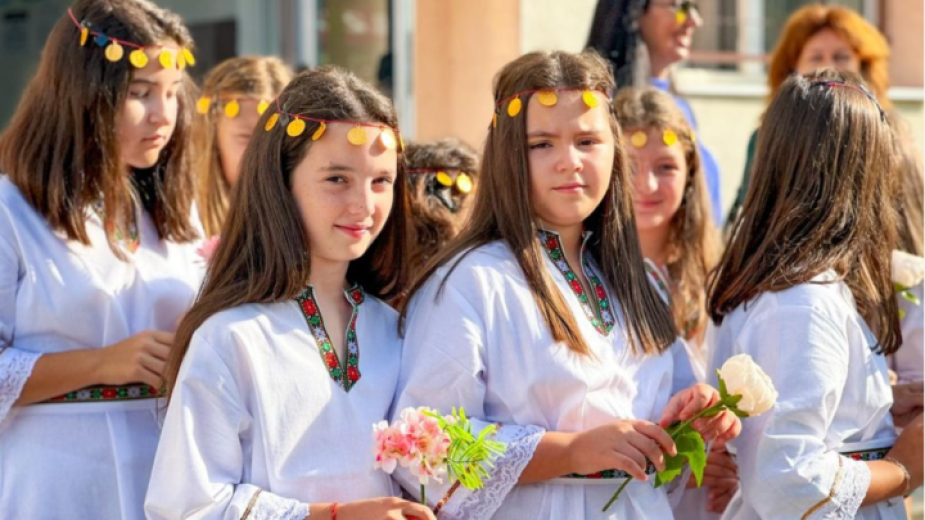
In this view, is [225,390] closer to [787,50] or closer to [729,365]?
[729,365]

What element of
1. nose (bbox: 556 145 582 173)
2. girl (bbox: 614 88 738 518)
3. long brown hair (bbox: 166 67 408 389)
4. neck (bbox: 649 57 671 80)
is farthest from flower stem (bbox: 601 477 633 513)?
neck (bbox: 649 57 671 80)

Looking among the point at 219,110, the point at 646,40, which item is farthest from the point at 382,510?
the point at 646,40

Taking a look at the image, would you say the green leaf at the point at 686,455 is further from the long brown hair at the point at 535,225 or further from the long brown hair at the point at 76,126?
the long brown hair at the point at 76,126

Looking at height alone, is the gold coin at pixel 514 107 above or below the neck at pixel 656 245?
above

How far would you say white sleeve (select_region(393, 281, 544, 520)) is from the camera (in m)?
2.59

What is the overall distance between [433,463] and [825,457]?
0.97m

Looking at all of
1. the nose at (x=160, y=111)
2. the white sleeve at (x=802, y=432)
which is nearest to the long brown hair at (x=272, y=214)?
the nose at (x=160, y=111)

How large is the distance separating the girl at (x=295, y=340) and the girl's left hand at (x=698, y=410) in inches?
22.9

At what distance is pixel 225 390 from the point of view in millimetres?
2471

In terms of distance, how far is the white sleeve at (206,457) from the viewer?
7.94 feet

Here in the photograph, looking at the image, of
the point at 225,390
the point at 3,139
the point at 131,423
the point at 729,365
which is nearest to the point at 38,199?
the point at 3,139

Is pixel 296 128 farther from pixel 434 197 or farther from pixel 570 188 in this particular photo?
pixel 434 197

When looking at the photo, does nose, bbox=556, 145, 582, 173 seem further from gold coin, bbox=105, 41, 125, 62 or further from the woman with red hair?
the woman with red hair

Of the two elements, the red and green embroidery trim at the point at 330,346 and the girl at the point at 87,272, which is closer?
the red and green embroidery trim at the point at 330,346
